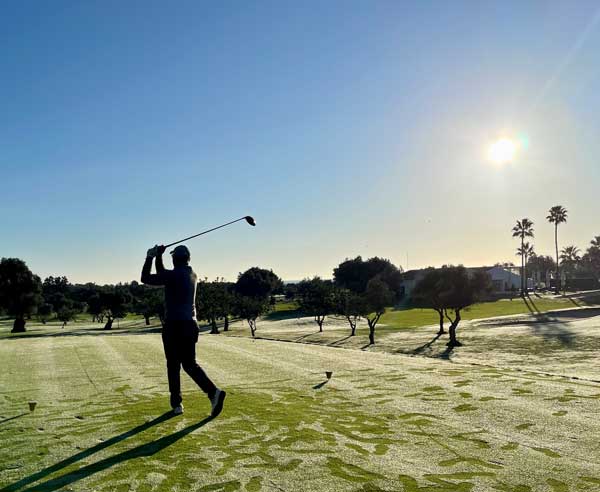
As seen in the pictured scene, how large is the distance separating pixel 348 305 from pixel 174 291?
59.6m

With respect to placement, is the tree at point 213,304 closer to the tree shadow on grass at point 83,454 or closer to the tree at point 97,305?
the tree at point 97,305

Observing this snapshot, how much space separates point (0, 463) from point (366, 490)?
5.19 metres

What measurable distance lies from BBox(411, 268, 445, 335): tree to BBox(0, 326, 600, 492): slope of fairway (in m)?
43.8

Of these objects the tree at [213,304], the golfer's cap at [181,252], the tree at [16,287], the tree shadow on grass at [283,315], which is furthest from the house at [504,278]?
the golfer's cap at [181,252]

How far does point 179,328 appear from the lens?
9742 mm

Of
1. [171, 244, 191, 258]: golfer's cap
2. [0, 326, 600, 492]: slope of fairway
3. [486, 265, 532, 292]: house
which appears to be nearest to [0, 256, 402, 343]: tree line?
[0, 326, 600, 492]: slope of fairway

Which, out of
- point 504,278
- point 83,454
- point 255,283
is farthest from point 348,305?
point 504,278

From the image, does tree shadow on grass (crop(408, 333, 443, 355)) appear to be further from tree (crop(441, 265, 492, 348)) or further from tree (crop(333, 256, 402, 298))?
tree (crop(333, 256, 402, 298))

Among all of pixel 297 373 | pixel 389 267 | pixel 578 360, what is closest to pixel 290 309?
pixel 389 267

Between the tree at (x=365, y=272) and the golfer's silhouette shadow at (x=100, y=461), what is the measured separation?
130764mm

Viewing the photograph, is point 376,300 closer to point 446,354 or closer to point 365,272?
point 446,354

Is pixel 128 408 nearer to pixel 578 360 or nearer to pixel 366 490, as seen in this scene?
pixel 366 490

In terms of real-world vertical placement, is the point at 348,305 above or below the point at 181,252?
below

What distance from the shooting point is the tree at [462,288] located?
55.8 meters
